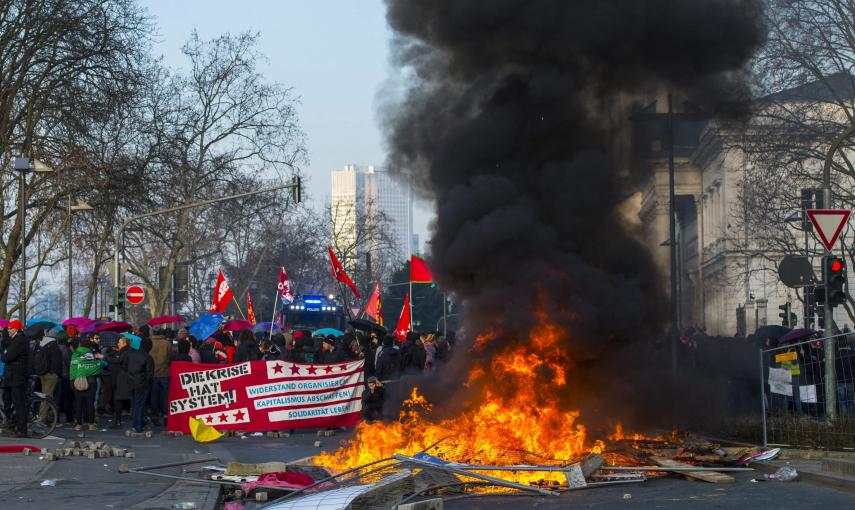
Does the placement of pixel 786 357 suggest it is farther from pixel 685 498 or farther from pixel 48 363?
pixel 48 363

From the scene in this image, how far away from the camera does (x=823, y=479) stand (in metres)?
12.0

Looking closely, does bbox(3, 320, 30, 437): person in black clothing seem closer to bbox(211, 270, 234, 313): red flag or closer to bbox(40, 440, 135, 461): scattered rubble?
bbox(40, 440, 135, 461): scattered rubble

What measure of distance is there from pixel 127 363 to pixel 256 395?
2149mm

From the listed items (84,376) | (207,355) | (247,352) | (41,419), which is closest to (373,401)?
(247,352)

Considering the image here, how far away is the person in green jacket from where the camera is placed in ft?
63.2

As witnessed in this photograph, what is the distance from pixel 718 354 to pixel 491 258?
13384 mm

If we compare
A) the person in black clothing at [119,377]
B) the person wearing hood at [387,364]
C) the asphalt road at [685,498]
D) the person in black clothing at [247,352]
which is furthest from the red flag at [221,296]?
the asphalt road at [685,498]

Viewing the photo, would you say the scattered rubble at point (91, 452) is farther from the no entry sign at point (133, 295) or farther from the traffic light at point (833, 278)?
the no entry sign at point (133, 295)

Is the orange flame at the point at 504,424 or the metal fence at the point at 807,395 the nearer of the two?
the orange flame at the point at 504,424

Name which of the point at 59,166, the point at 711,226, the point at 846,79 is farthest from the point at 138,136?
the point at 711,226

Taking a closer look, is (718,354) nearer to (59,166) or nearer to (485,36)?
(485,36)

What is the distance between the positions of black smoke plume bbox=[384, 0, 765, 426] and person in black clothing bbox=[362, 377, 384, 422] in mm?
5158

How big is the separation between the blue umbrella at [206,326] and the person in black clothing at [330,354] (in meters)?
5.15

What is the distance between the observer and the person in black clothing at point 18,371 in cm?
1723
